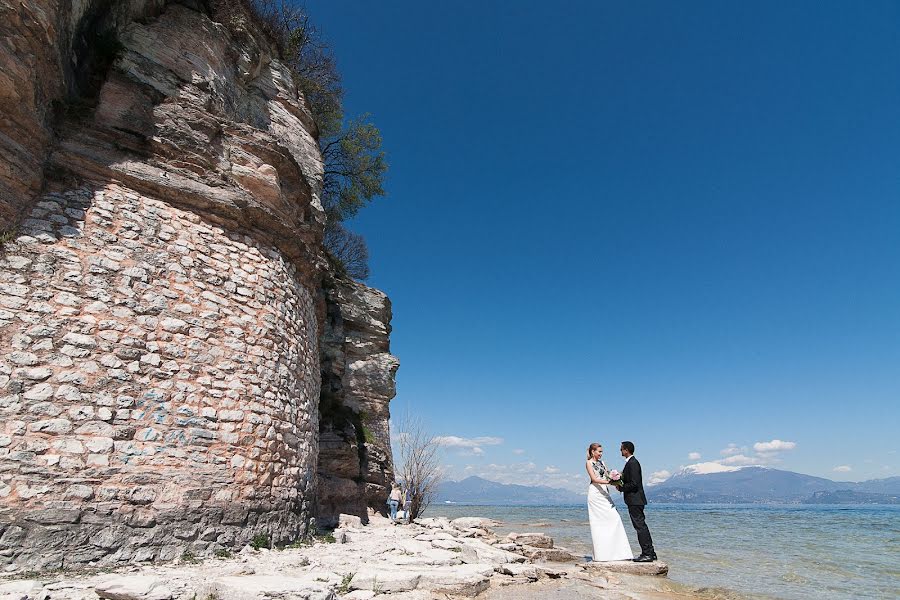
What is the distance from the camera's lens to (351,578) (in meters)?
5.00

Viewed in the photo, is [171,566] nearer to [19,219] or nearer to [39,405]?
[39,405]

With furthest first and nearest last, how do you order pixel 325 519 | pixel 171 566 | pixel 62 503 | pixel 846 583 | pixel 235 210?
pixel 325 519 < pixel 846 583 < pixel 235 210 < pixel 171 566 < pixel 62 503

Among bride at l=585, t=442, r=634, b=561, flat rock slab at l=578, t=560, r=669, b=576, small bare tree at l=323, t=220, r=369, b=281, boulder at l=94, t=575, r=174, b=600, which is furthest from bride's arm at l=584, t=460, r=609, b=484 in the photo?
small bare tree at l=323, t=220, r=369, b=281

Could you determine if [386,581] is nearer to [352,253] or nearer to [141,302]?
[141,302]

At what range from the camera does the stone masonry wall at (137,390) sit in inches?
196

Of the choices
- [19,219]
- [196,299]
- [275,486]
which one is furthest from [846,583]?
[19,219]

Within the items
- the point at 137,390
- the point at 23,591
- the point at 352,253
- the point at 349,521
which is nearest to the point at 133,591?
the point at 23,591

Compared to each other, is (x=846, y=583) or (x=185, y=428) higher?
(x=185, y=428)

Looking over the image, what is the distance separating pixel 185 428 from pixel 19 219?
10.5 feet

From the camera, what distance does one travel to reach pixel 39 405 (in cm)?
509

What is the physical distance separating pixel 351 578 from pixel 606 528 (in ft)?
17.1

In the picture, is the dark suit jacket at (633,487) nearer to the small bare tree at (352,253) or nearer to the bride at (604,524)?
the bride at (604,524)

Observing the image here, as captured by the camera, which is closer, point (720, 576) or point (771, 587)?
point (771, 587)

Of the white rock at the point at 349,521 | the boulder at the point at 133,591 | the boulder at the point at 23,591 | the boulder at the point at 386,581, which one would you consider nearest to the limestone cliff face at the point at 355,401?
the white rock at the point at 349,521
